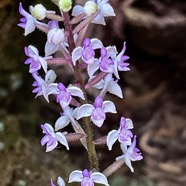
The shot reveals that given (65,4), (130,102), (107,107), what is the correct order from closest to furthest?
(65,4)
(107,107)
(130,102)

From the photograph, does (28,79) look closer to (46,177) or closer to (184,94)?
(46,177)

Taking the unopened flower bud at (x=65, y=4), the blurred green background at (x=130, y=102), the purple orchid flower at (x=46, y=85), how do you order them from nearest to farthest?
the unopened flower bud at (x=65, y=4)
the purple orchid flower at (x=46, y=85)
the blurred green background at (x=130, y=102)

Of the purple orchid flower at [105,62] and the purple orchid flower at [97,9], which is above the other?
the purple orchid flower at [97,9]

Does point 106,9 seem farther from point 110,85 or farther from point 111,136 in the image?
point 111,136

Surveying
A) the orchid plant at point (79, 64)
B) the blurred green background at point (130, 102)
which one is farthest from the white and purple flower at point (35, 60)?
the blurred green background at point (130, 102)

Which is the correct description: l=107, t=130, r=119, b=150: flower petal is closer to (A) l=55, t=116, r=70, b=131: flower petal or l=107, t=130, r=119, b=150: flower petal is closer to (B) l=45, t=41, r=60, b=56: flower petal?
(A) l=55, t=116, r=70, b=131: flower petal

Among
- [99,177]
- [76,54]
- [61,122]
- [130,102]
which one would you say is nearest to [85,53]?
[76,54]

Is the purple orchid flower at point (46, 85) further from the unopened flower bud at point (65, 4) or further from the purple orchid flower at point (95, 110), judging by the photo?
the unopened flower bud at point (65, 4)

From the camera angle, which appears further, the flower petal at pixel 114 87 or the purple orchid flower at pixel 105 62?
the flower petal at pixel 114 87

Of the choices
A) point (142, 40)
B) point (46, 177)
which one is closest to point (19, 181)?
point (46, 177)

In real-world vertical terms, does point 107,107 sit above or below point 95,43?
below

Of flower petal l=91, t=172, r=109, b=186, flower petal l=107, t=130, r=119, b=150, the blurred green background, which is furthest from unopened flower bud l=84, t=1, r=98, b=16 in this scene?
the blurred green background
